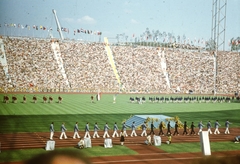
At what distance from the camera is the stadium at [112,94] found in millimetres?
16159

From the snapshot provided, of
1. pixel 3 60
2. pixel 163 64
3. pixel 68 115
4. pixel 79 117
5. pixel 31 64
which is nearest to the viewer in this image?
pixel 79 117

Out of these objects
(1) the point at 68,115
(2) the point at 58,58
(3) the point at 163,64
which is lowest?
(1) the point at 68,115

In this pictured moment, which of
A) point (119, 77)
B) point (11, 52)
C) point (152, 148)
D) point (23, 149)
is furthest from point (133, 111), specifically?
point (11, 52)

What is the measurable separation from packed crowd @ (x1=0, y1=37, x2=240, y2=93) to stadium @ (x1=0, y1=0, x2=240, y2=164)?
17 centimetres

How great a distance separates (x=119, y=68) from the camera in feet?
176

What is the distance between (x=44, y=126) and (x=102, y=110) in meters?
8.71

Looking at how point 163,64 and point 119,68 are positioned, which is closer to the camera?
point 119,68

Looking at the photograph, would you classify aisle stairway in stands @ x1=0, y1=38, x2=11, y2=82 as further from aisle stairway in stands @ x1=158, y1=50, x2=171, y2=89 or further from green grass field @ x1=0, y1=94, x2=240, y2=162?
aisle stairway in stands @ x1=158, y1=50, x2=171, y2=89

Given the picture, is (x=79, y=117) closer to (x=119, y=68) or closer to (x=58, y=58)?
(x=58, y=58)

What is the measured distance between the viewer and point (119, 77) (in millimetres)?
51781

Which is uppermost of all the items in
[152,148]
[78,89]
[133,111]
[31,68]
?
[31,68]

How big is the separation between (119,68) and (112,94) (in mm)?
9342

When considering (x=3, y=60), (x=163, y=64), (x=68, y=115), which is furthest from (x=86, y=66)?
(x=68, y=115)

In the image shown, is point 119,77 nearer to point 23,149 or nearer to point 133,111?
point 133,111
